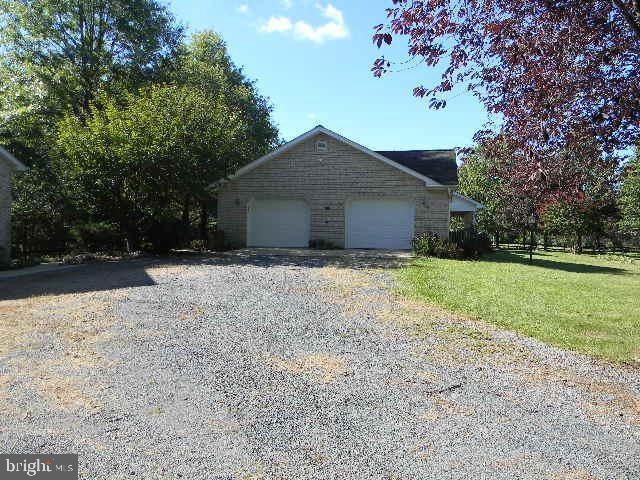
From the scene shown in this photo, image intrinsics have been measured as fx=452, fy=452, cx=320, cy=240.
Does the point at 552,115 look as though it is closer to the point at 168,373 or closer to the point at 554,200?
the point at 554,200

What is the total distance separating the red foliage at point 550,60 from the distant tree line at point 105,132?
12809 mm

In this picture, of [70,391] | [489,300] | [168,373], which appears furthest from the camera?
[489,300]

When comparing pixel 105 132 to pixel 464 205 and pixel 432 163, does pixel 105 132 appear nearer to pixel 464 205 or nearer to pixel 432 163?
pixel 432 163

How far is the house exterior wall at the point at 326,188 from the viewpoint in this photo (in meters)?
19.0

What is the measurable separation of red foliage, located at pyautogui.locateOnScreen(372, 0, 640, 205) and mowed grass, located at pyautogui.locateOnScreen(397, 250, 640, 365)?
2.49 m

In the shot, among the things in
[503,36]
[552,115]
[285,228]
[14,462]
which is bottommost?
[14,462]

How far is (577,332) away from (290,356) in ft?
14.1

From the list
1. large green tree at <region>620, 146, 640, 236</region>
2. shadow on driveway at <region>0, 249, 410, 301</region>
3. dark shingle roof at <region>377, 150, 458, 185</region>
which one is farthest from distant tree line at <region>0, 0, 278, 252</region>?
large green tree at <region>620, 146, 640, 236</region>

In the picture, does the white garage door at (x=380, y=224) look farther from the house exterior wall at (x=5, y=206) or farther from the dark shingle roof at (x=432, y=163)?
the house exterior wall at (x=5, y=206)

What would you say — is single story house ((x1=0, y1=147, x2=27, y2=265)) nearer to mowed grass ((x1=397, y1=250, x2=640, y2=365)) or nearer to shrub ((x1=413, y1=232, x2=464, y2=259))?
mowed grass ((x1=397, y1=250, x2=640, y2=365))

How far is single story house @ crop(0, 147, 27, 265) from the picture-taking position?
14.5 metres

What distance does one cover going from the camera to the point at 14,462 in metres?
3.01

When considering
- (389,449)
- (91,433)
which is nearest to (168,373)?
(91,433)

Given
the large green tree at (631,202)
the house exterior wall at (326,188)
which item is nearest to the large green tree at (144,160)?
the house exterior wall at (326,188)
